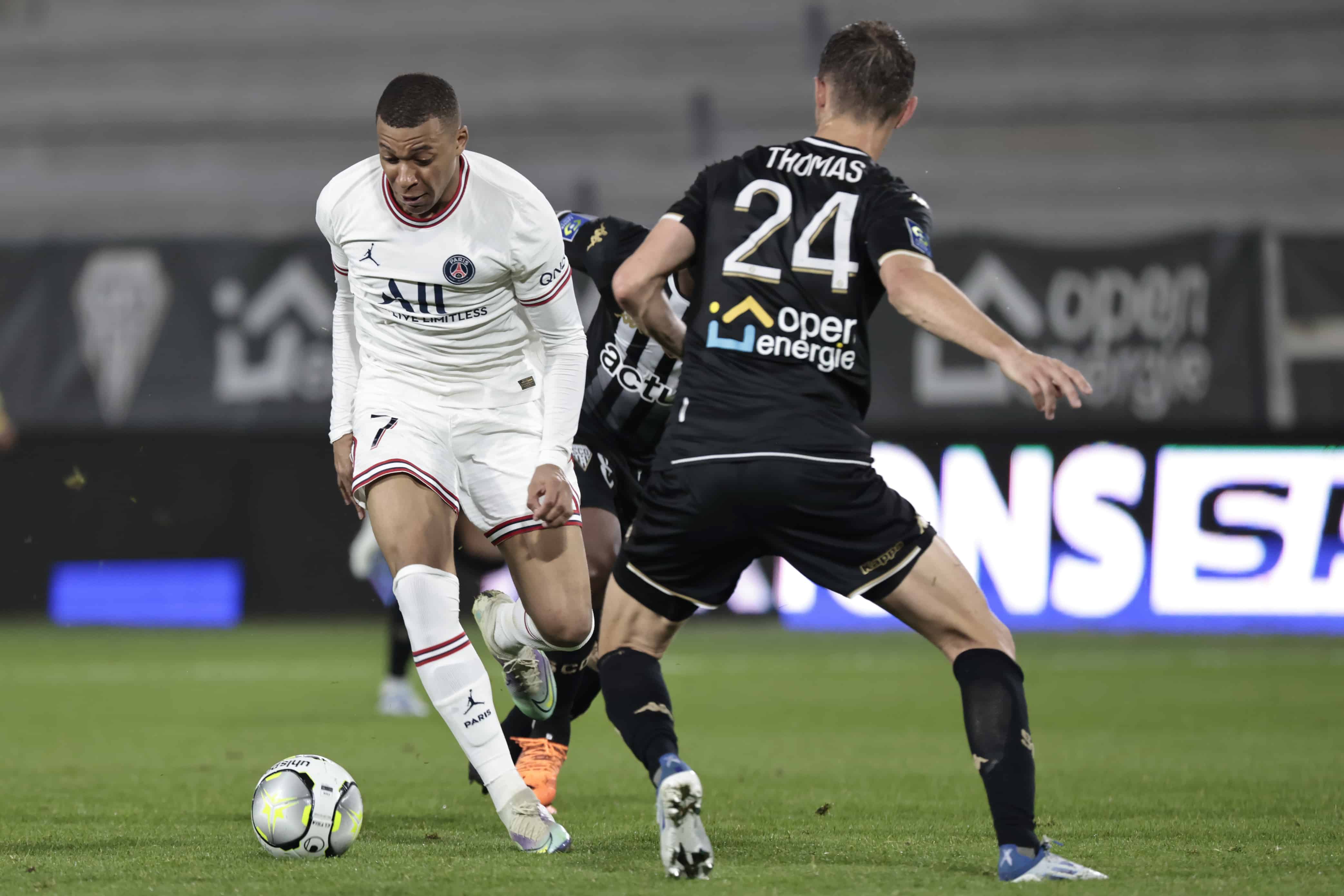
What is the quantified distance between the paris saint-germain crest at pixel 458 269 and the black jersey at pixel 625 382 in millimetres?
809

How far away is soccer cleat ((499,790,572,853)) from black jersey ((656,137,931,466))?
97 centimetres

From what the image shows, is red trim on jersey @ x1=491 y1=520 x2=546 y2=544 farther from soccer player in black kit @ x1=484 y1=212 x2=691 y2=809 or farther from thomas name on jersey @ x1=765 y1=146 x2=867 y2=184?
thomas name on jersey @ x1=765 y1=146 x2=867 y2=184

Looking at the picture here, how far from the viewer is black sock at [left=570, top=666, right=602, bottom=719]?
546 cm

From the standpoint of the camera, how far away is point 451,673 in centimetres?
429

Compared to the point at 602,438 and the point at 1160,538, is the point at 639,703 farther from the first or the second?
the point at 1160,538

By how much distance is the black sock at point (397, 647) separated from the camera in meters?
8.07

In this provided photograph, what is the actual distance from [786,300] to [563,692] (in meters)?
2.00

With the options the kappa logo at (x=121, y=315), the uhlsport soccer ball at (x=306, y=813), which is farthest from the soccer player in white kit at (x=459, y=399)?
the kappa logo at (x=121, y=315)

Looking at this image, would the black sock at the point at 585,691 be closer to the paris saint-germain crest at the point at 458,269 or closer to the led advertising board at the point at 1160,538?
the paris saint-germain crest at the point at 458,269

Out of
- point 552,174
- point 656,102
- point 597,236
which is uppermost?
point 656,102

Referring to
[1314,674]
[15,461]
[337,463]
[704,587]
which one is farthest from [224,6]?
[704,587]

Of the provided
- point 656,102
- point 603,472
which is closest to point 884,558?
point 603,472

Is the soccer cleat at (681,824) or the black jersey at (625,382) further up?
the black jersey at (625,382)

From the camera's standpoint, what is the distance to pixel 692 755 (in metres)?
6.75
